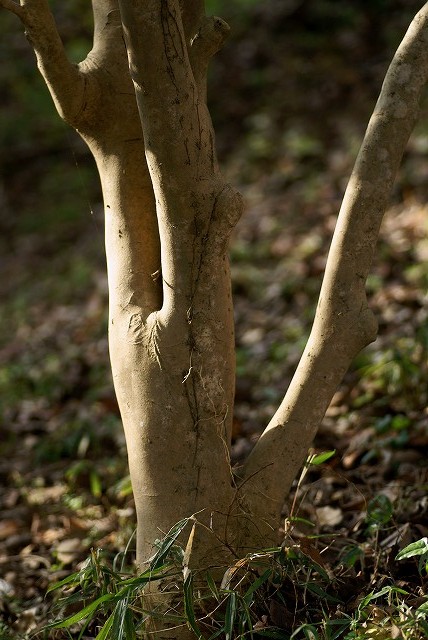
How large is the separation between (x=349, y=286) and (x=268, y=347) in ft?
7.02

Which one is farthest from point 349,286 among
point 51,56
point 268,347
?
point 268,347

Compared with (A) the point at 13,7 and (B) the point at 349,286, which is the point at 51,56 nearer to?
(A) the point at 13,7

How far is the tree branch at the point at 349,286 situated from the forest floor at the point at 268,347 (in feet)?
0.81

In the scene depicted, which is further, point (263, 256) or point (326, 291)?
point (263, 256)

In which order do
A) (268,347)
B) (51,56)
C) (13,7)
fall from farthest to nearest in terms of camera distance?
(268,347), (51,56), (13,7)

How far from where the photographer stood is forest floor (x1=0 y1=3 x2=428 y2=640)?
2330mm

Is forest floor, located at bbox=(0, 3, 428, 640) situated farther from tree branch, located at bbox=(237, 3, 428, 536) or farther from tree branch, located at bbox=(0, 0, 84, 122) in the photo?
tree branch, located at bbox=(0, 0, 84, 122)

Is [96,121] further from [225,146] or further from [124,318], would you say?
[225,146]

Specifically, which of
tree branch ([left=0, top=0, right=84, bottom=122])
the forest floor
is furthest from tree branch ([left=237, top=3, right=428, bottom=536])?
tree branch ([left=0, top=0, right=84, bottom=122])

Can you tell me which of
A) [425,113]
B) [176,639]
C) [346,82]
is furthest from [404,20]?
[176,639]

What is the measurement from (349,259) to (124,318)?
0.60 meters

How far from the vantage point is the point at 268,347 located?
4.03 metres

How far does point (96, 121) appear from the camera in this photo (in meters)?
2.03

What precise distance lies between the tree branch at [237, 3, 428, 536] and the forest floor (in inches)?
9.7
